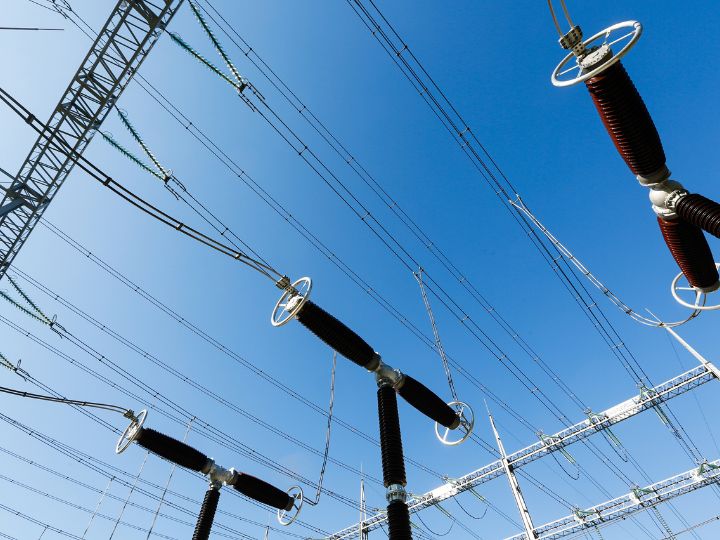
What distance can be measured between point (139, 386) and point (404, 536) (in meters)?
15.6

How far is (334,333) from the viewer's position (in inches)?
268

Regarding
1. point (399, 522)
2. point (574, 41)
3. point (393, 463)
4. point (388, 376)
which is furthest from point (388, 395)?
point (574, 41)

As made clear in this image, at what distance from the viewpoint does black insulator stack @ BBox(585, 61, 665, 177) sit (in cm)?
437

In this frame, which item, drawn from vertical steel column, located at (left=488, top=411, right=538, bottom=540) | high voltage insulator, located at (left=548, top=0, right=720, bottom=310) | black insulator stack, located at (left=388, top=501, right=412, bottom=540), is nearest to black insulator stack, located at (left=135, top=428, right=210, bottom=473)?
black insulator stack, located at (left=388, top=501, right=412, bottom=540)

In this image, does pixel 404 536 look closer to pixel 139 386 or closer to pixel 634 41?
pixel 634 41

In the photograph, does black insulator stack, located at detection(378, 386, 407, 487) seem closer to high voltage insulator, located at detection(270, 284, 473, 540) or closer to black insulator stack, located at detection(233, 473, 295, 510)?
high voltage insulator, located at detection(270, 284, 473, 540)

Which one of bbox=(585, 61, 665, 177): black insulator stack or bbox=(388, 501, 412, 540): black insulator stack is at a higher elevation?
bbox=(585, 61, 665, 177): black insulator stack

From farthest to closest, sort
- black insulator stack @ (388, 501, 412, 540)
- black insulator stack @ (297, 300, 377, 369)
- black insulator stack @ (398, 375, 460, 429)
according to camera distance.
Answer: black insulator stack @ (398, 375, 460, 429) → black insulator stack @ (297, 300, 377, 369) → black insulator stack @ (388, 501, 412, 540)

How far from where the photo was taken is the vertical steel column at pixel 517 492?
58.7ft

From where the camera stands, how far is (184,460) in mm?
10391

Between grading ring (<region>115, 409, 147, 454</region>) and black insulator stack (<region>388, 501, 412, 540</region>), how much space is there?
6987mm

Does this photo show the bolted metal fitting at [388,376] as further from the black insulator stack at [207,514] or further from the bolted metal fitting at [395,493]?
the black insulator stack at [207,514]

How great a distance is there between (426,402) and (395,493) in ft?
6.15

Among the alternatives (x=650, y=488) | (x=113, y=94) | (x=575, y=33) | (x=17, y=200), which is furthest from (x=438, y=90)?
(x=650, y=488)
